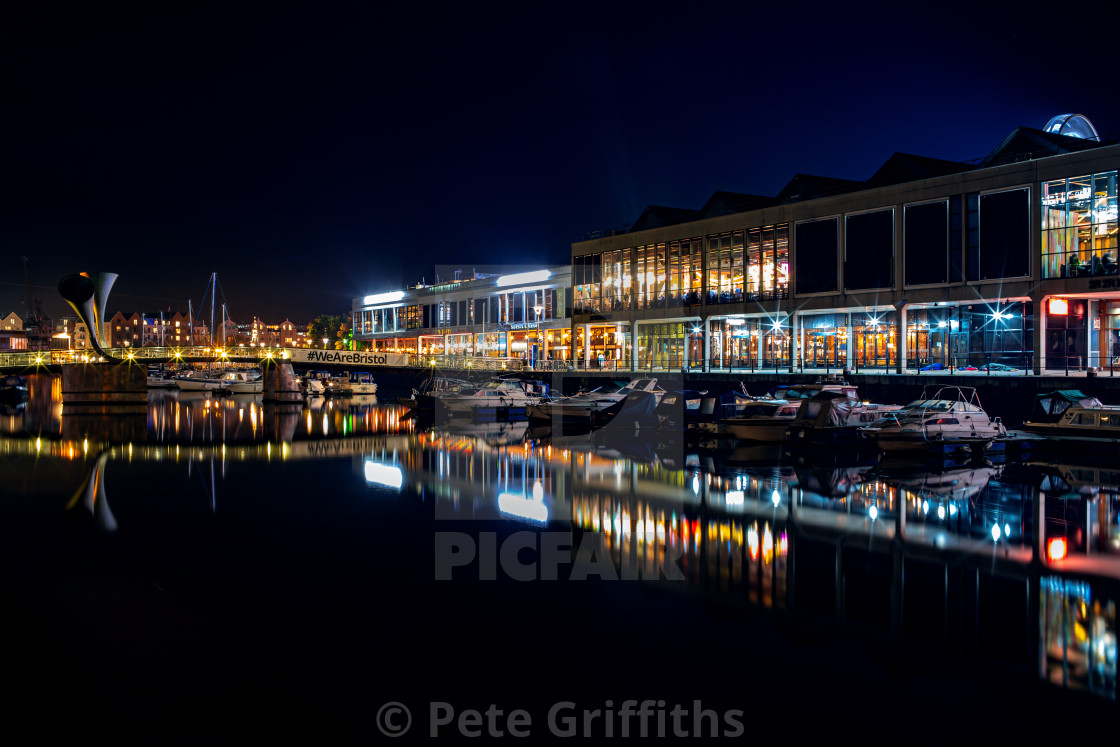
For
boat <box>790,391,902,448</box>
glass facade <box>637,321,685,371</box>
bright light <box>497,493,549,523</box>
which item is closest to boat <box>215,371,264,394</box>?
glass facade <box>637,321,685,371</box>

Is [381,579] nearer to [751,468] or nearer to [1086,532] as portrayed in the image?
[1086,532]

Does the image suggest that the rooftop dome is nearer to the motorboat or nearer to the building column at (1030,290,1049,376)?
the building column at (1030,290,1049,376)

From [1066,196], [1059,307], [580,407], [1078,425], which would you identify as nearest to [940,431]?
[1078,425]

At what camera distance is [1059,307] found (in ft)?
140

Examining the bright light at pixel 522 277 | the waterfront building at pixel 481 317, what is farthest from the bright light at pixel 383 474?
the bright light at pixel 522 277

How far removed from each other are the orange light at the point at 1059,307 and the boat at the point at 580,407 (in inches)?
869

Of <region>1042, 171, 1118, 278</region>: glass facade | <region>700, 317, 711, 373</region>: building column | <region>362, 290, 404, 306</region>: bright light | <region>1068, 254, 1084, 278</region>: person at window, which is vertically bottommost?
<region>700, 317, 711, 373</region>: building column

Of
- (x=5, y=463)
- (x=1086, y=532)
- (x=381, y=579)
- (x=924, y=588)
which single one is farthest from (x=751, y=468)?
(x=5, y=463)

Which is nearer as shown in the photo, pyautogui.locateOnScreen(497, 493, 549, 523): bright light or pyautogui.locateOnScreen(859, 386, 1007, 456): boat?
pyautogui.locateOnScreen(497, 493, 549, 523): bright light

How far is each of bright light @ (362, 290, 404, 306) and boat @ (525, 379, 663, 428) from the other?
249 feet

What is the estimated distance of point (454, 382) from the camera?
62594 mm

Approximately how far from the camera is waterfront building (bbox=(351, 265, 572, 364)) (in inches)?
3344

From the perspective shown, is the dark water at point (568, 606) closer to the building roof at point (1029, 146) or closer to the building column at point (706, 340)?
the building roof at point (1029, 146)

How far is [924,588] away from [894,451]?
18.5 meters
